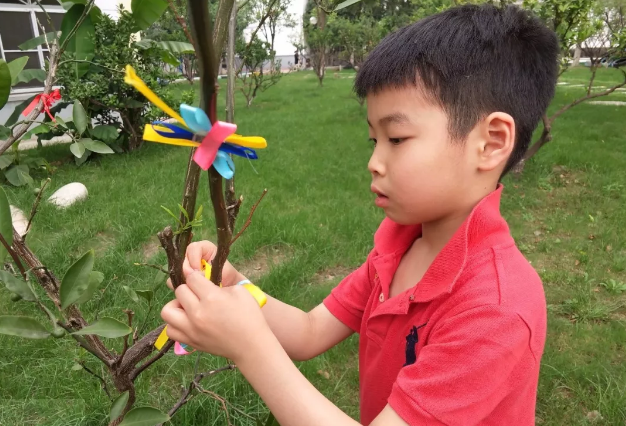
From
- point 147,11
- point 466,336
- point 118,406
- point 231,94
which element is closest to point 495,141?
point 466,336

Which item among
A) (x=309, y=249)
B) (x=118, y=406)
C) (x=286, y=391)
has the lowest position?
(x=309, y=249)

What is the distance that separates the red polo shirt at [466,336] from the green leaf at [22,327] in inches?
19.8

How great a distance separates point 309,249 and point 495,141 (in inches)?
80.8

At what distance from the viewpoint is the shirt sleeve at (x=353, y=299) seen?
1.11m

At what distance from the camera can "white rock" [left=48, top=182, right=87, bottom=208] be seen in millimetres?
3494

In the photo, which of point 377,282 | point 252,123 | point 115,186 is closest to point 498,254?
point 377,282

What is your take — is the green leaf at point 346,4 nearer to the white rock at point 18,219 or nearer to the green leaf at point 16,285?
the green leaf at point 16,285

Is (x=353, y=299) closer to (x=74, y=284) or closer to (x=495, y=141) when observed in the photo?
(x=495, y=141)

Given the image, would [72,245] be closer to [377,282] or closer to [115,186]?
[115,186]

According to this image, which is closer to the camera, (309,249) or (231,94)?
(231,94)

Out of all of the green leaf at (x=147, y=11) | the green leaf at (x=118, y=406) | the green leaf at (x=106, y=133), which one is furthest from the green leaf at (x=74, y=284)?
the green leaf at (x=106, y=133)

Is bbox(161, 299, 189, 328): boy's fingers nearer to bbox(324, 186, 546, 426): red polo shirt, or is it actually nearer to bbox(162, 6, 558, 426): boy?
bbox(162, 6, 558, 426): boy

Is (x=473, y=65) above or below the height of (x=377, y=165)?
above

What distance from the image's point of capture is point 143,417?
0.79m
